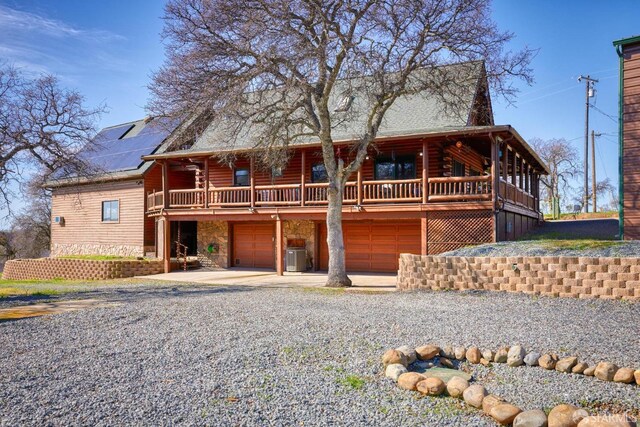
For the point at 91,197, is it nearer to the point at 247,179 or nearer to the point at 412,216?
the point at 247,179

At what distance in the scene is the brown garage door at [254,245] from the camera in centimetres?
2169

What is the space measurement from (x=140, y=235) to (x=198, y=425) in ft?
73.0

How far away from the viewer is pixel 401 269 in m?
12.8

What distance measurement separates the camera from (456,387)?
477 centimetres

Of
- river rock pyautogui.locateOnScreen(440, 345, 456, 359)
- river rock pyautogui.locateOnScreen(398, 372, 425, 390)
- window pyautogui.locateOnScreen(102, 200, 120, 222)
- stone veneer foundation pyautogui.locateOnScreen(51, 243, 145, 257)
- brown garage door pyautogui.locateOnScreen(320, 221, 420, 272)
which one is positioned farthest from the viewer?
window pyautogui.locateOnScreen(102, 200, 120, 222)

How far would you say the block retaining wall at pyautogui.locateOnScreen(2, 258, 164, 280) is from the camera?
766 inches

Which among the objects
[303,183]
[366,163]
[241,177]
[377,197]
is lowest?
[377,197]

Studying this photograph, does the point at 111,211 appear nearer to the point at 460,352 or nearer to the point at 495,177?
the point at 495,177

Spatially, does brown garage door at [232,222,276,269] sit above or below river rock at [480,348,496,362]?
above

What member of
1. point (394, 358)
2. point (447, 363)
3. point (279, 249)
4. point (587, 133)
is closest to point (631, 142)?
point (447, 363)

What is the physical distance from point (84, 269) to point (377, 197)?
40.5ft

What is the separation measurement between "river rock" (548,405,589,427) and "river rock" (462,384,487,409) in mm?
645

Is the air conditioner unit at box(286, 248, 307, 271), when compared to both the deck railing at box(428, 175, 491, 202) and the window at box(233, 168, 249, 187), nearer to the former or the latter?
the window at box(233, 168, 249, 187)

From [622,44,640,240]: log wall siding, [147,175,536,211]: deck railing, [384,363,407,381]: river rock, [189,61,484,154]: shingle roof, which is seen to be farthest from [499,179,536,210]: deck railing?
[384,363,407,381]: river rock
